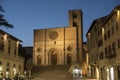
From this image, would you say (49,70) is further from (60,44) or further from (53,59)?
(60,44)

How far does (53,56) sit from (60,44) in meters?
4.42

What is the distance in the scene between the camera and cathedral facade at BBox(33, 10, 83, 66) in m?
84.0

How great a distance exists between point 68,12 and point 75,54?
53.0ft

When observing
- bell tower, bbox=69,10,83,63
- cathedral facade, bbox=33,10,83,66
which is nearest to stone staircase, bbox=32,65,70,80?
cathedral facade, bbox=33,10,83,66

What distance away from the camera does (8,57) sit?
52219mm

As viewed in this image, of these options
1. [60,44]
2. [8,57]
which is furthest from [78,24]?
[8,57]

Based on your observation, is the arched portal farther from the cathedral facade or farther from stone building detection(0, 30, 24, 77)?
stone building detection(0, 30, 24, 77)

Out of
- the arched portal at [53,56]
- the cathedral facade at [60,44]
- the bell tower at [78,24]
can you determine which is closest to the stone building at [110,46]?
the bell tower at [78,24]

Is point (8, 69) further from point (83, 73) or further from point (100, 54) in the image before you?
point (83, 73)

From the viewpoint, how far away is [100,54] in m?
50.9

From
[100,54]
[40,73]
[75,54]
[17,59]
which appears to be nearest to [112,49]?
[100,54]

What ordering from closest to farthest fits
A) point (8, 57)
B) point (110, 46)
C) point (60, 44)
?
point (110, 46)
point (8, 57)
point (60, 44)

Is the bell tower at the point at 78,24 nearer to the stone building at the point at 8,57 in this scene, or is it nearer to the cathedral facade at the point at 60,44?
the cathedral facade at the point at 60,44

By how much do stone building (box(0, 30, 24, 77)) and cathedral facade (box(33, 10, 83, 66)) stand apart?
2603 centimetres
